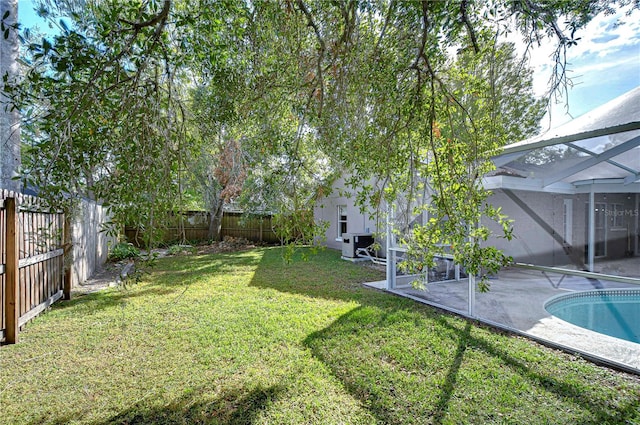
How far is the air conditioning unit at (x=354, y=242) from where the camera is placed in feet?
36.8

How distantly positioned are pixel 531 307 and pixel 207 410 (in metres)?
5.30

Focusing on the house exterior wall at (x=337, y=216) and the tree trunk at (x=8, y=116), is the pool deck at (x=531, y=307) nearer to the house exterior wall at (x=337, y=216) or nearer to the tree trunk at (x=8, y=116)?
the house exterior wall at (x=337, y=216)

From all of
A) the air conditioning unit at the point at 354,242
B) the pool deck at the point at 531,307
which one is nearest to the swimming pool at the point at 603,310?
the pool deck at the point at 531,307

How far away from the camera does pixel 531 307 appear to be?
5.44m

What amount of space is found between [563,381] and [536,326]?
161 centimetres

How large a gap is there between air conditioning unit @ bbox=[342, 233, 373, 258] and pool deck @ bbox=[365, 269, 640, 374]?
377 cm

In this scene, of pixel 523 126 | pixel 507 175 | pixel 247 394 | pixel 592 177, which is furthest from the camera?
pixel 523 126

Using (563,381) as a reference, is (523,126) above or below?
above

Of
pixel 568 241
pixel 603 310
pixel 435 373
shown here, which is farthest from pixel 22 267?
pixel 568 241

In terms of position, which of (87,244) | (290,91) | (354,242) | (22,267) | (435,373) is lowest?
(435,373)

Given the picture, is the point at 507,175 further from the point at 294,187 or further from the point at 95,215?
the point at 95,215

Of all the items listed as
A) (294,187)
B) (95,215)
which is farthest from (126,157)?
(95,215)

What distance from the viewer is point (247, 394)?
2963mm

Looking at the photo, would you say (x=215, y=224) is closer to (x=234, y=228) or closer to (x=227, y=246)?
(x=234, y=228)
